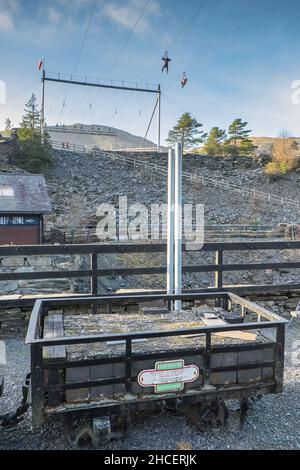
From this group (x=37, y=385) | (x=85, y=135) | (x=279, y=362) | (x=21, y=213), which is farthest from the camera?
(x=85, y=135)

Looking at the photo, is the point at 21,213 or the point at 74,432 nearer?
the point at 74,432

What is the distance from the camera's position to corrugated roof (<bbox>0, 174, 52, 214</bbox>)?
1535 centimetres

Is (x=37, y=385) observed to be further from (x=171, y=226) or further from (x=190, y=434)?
(x=171, y=226)

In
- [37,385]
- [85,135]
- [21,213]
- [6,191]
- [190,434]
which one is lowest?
[190,434]

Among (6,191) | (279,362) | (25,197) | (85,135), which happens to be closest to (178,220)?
(279,362)

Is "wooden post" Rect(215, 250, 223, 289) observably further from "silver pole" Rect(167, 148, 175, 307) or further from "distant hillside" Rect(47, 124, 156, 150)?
"distant hillside" Rect(47, 124, 156, 150)

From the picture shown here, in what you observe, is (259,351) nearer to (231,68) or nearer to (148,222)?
(231,68)

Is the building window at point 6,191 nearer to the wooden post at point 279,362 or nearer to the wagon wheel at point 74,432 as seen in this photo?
the wagon wheel at point 74,432

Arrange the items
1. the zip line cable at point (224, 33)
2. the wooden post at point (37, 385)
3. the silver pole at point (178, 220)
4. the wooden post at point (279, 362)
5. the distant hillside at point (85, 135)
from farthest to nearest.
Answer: the distant hillside at point (85, 135) < the zip line cable at point (224, 33) < the silver pole at point (178, 220) < the wooden post at point (279, 362) < the wooden post at point (37, 385)

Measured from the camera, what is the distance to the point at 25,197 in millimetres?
16047

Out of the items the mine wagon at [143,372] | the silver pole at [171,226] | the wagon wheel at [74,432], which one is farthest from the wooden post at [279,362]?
the silver pole at [171,226]

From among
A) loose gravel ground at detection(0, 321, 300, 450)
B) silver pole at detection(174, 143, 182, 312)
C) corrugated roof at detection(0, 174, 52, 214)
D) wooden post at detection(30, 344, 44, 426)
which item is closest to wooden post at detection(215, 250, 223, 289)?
silver pole at detection(174, 143, 182, 312)

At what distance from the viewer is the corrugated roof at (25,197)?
15352 millimetres

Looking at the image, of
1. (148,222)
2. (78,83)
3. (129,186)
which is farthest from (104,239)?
(78,83)
